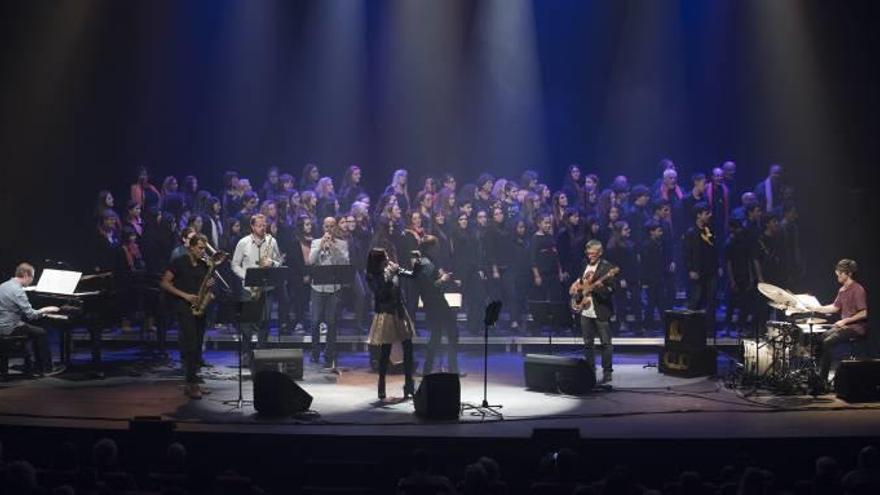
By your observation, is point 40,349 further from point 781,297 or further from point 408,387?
point 781,297

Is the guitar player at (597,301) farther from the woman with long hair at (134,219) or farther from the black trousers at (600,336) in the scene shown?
the woman with long hair at (134,219)

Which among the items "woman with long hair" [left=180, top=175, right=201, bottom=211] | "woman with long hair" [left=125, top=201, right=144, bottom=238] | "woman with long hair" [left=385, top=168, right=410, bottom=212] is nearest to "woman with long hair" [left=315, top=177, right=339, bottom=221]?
"woman with long hair" [left=385, top=168, right=410, bottom=212]

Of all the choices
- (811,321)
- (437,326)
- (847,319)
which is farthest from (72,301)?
(847,319)

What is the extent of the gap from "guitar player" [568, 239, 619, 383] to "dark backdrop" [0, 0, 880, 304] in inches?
349

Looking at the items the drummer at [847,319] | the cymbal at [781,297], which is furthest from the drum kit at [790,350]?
the drummer at [847,319]

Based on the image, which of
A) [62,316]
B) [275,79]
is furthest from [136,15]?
[62,316]

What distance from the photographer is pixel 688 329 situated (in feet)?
50.5

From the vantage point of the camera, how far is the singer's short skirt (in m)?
13.3

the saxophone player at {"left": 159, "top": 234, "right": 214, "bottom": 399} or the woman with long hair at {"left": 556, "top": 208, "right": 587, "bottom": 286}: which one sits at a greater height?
the woman with long hair at {"left": 556, "top": 208, "right": 587, "bottom": 286}

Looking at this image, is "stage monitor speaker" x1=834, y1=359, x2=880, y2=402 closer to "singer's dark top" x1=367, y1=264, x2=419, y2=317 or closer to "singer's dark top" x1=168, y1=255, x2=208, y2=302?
"singer's dark top" x1=367, y1=264, x2=419, y2=317

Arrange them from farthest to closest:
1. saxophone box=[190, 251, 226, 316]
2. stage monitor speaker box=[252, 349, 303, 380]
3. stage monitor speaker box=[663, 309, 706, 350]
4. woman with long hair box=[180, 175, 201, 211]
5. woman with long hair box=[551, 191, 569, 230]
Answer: woman with long hair box=[180, 175, 201, 211] → woman with long hair box=[551, 191, 569, 230] → stage monitor speaker box=[663, 309, 706, 350] → stage monitor speaker box=[252, 349, 303, 380] → saxophone box=[190, 251, 226, 316]

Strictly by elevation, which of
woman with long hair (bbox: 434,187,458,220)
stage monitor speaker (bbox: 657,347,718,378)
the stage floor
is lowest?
the stage floor

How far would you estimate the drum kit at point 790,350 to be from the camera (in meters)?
13.6

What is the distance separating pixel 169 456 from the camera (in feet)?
29.3
